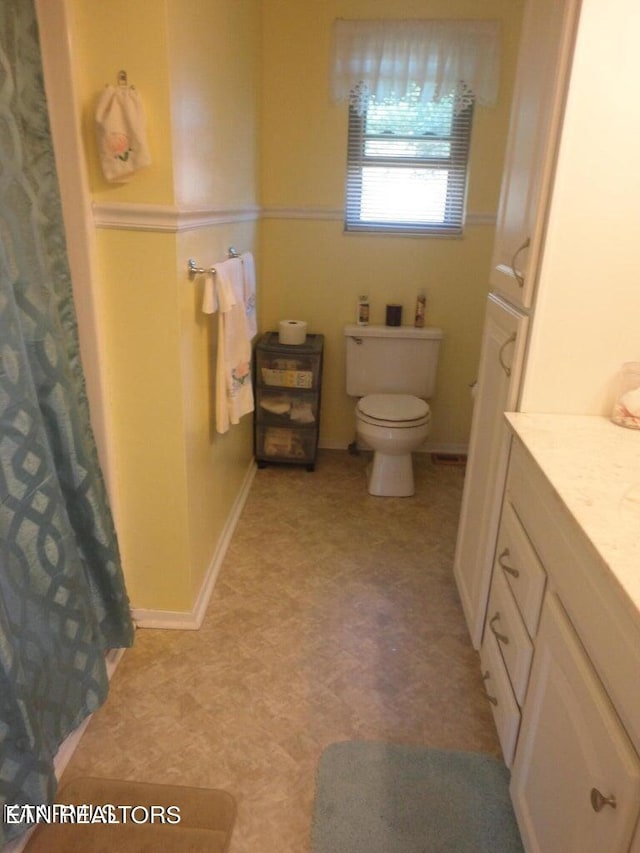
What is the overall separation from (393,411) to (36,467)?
1.90 m

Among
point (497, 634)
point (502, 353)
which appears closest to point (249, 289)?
point (502, 353)

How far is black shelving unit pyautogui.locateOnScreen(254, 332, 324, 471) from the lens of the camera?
303 centimetres

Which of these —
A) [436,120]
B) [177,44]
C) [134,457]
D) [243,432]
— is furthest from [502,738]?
[436,120]

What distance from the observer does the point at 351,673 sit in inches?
72.7

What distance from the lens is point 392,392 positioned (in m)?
3.23

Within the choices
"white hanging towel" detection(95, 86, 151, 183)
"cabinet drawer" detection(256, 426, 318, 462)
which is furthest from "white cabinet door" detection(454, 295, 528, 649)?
"cabinet drawer" detection(256, 426, 318, 462)

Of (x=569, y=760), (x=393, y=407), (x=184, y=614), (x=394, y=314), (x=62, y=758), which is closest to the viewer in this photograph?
(x=569, y=760)

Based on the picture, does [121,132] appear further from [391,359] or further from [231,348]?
[391,359]

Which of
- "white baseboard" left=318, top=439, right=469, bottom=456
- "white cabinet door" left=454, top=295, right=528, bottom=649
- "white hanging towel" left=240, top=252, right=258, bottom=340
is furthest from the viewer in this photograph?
"white baseboard" left=318, top=439, right=469, bottom=456

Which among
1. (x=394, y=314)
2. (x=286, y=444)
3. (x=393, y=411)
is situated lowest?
(x=286, y=444)

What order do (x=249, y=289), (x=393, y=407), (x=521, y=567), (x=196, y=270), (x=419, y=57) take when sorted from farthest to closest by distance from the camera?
1. (x=393, y=407)
2. (x=419, y=57)
3. (x=249, y=289)
4. (x=196, y=270)
5. (x=521, y=567)

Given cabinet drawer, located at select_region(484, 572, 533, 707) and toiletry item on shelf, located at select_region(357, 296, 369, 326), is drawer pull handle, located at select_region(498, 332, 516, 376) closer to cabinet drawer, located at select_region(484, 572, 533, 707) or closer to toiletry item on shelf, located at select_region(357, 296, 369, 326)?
cabinet drawer, located at select_region(484, 572, 533, 707)

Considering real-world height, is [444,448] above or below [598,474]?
below

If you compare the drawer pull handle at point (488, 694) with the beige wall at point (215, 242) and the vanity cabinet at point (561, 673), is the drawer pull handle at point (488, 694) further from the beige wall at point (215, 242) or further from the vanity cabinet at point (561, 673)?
the beige wall at point (215, 242)
